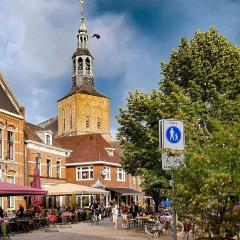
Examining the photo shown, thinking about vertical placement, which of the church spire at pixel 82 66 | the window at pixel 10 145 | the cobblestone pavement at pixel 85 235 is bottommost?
the cobblestone pavement at pixel 85 235

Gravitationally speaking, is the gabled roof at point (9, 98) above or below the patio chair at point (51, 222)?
above

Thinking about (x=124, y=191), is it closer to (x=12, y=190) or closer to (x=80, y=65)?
(x=80, y=65)

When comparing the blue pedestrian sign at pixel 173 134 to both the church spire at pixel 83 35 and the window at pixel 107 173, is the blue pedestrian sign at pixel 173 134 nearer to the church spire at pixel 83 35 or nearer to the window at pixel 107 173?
the window at pixel 107 173

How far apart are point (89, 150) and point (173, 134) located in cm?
5230

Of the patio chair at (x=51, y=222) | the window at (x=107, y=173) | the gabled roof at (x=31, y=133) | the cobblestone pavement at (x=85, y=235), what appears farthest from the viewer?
the window at (x=107, y=173)

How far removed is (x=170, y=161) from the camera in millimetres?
10289

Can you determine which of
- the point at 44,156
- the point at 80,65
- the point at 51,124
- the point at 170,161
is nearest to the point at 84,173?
the point at 44,156

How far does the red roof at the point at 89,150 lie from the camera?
60875mm

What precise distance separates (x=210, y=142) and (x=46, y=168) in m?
38.3

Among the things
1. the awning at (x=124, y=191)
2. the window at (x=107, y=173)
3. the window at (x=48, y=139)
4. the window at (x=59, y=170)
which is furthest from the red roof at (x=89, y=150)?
the window at (x=48, y=139)

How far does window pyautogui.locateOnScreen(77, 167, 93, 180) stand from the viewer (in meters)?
60.3

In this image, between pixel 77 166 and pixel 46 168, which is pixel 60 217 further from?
pixel 77 166

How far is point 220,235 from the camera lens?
1090 centimetres

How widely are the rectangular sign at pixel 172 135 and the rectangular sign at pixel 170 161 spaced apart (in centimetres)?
29
